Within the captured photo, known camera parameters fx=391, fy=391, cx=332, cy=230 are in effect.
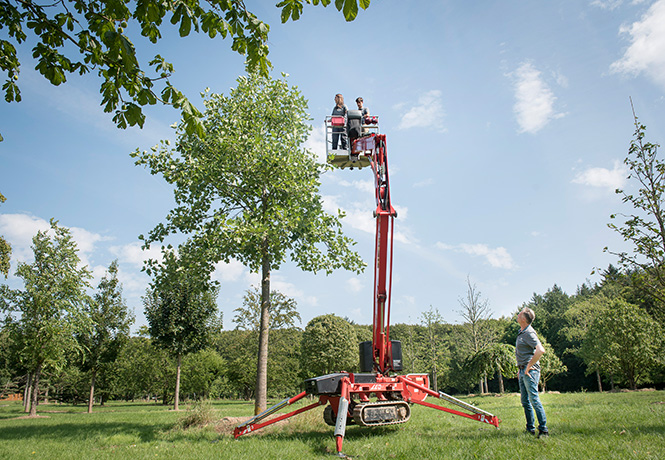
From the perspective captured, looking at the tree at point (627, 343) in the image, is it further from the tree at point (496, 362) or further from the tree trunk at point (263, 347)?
the tree trunk at point (263, 347)

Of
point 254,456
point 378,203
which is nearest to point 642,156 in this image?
point 378,203

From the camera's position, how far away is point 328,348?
1463 inches

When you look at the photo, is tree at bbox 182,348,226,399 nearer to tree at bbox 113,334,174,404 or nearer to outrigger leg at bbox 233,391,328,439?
tree at bbox 113,334,174,404

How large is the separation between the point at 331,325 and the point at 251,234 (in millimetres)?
29434

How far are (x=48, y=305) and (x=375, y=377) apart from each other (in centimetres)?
2168

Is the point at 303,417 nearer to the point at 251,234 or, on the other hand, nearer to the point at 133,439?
the point at 133,439

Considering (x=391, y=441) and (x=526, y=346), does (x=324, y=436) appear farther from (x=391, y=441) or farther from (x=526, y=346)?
(x=526, y=346)

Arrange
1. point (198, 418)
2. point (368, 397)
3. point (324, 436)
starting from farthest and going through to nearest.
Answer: point (198, 418)
point (324, 436)
point (368, 397)

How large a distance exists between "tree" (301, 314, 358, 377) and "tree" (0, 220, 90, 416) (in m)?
20.0

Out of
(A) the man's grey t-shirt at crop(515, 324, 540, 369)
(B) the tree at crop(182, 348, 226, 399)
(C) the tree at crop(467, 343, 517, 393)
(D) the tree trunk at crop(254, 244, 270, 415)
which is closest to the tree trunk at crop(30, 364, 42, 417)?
(B) the tree at crop(182, 348, 226, 399)

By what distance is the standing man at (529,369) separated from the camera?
6355mm

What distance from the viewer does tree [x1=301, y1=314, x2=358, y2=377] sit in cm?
→ 3703

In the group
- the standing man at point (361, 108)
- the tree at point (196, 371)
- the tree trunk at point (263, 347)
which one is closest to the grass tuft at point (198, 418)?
the tree trunk at point (263, 347)

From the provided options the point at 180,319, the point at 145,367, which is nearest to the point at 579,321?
the point at 180,319
